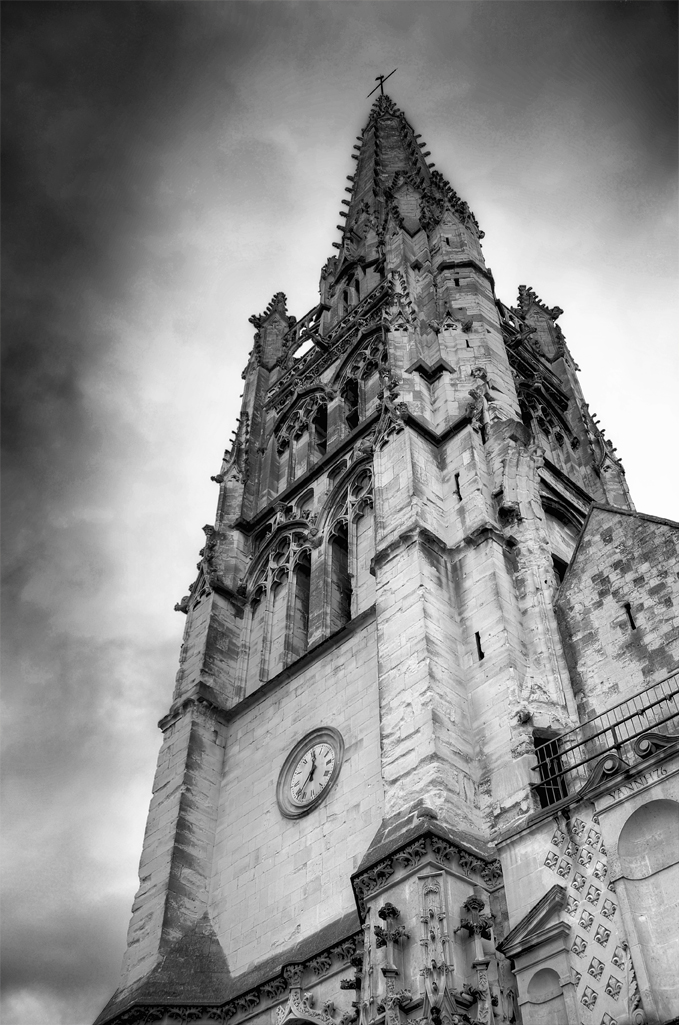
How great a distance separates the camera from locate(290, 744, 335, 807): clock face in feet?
56.9

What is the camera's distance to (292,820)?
17.4 meters

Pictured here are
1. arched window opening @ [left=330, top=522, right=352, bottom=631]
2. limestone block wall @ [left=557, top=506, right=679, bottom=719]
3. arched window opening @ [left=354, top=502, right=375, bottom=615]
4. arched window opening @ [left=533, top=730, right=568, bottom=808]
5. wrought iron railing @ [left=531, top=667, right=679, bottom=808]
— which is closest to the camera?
wrought iron railing @ [left=531, top=667, right=679, bottom=808]

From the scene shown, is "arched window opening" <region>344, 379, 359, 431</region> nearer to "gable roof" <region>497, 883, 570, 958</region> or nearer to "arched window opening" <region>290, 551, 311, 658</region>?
"arched window opening" <region>290, 551, 311, 658</region>

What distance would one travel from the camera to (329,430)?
2753cm

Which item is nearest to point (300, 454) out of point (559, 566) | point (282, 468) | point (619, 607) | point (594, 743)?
point (282, 468)

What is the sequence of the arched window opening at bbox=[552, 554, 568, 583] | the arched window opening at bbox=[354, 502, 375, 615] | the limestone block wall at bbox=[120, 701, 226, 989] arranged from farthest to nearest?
1. the arched window opening at bbox=[354, 502, 375, 615]
2. the arched window opening at bbox=[552, 554, 568, 583]
3. the limestone block wall at bbox=[120, 701, 226, 989]

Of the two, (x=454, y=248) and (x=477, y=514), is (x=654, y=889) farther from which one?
(x=454, y=248)

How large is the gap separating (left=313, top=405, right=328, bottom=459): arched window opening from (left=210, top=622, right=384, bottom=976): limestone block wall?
937cm

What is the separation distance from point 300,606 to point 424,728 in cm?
906

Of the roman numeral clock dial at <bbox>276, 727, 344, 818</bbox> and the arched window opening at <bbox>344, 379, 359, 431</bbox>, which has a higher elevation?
the arched window opening at <bbox>344, 379, 359, 431</bbox>

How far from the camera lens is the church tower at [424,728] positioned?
11.5 metres

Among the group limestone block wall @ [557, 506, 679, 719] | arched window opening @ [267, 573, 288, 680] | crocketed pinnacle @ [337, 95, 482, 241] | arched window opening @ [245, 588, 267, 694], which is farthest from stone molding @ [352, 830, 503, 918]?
crocketed pinnacle @ [337, 95, 482, 241]

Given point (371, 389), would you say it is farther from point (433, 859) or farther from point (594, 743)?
point (433, 859)

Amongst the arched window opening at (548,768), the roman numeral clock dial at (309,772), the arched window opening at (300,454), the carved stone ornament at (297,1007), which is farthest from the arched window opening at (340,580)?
A: the carved stone ornament at (297,1007)
